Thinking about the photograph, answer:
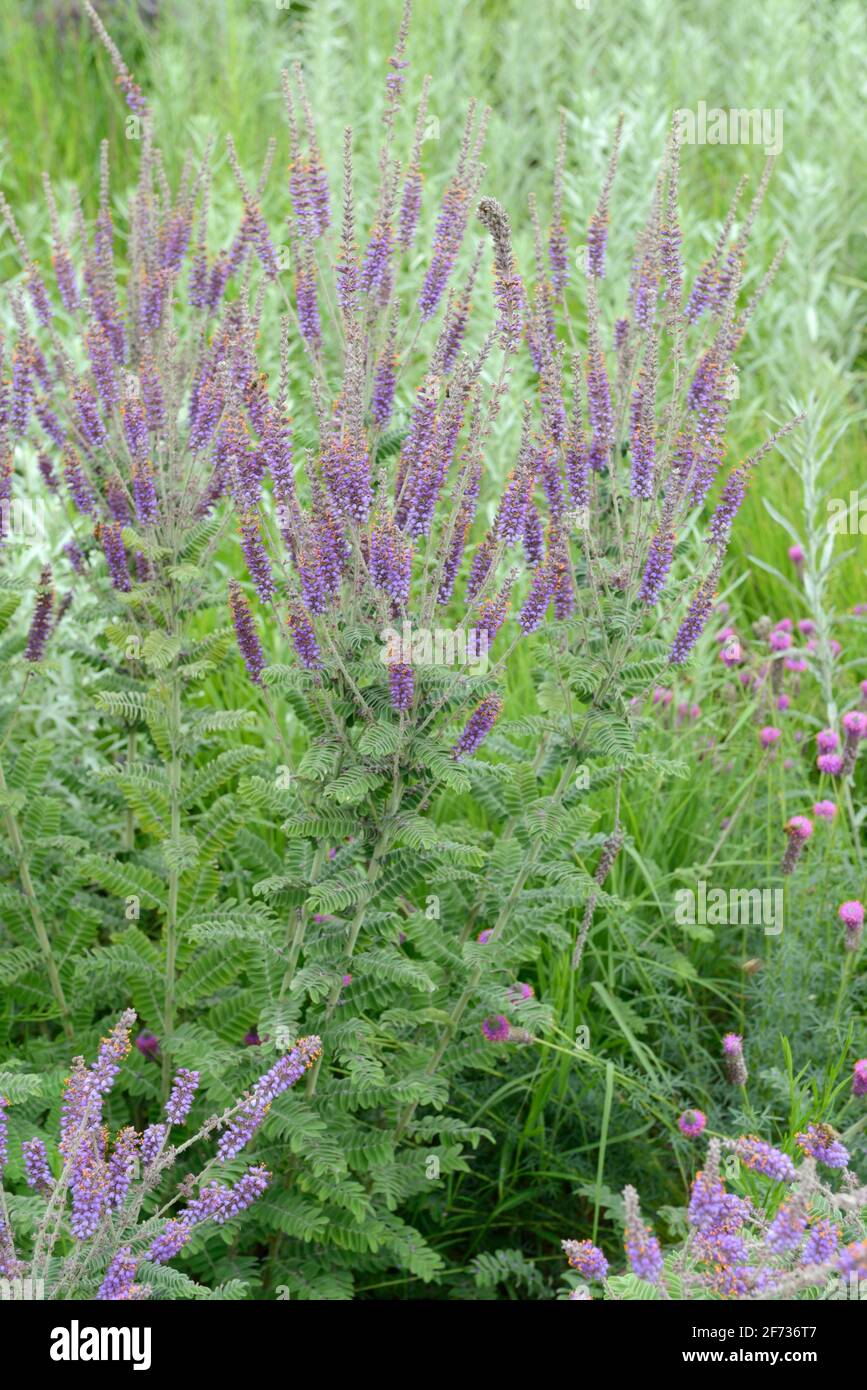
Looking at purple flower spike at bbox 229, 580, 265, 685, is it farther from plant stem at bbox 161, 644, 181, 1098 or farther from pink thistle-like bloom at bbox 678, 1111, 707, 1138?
pink thistle-like bloom at bbox 678, 1111, 707, 1138

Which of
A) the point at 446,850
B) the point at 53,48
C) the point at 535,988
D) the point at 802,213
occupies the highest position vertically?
the point at 53,48

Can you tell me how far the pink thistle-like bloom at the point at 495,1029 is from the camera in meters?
2.91

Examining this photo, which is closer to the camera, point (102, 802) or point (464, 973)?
point (464, 973)

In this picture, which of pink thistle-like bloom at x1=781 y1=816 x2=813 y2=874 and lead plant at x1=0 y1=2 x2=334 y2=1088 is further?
pink thistle-like bloom at x1=781 y1=816 x2=813 y2=874

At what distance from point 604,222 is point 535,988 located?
5.95 feet

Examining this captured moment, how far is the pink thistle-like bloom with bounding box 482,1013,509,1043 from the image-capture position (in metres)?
2.91

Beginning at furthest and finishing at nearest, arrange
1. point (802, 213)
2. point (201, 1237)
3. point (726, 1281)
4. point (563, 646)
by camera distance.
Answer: point (802, 213) → point (563, 646) → point (201, 1237) → point (726, 1281)

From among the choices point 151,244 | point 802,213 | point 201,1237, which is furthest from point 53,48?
point 201,1237

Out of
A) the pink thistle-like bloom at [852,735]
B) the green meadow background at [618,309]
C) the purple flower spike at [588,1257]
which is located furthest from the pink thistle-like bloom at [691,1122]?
the pink thistle-like bloom at [852,735]

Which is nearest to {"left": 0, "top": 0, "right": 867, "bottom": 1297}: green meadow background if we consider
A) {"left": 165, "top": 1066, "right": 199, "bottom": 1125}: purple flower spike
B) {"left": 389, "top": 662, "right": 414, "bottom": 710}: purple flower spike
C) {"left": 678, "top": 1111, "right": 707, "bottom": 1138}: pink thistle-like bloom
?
{"left": 678, "top": 1111, "right": 707, "bottom": 1138}: pink thistle-like bloom

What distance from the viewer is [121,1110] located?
9.90ft

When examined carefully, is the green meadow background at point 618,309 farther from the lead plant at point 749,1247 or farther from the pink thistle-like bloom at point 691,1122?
the lead plant at point 749,1247

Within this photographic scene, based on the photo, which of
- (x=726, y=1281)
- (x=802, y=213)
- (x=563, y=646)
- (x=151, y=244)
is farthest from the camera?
(x=802, y=213)

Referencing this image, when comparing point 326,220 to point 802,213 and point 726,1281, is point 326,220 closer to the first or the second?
point 726,1281
